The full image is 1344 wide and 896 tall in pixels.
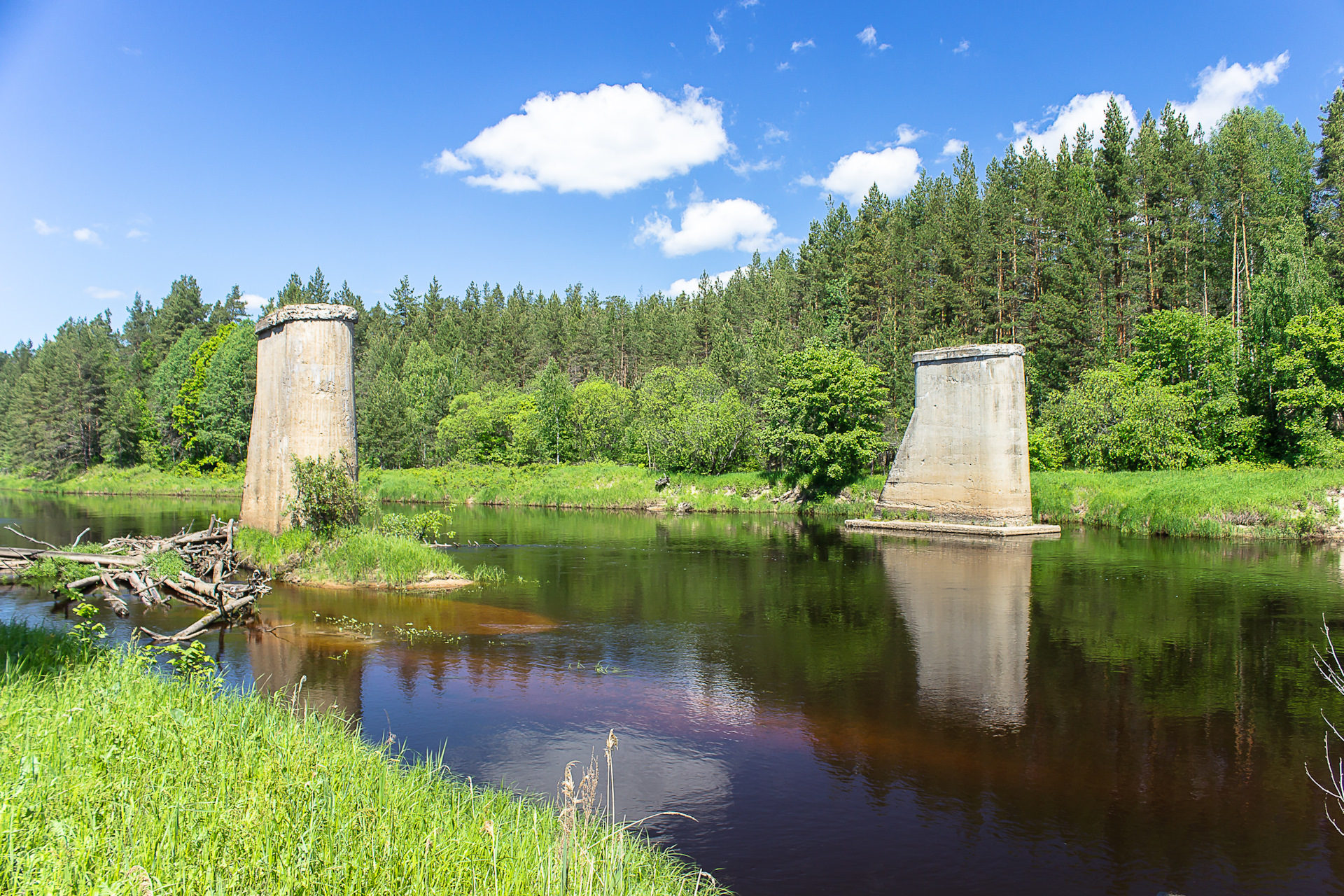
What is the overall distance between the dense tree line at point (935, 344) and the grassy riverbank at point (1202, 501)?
3.01 m

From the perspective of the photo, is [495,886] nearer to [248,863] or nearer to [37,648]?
[248,863]

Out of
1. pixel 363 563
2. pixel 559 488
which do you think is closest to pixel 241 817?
pixel 363 563

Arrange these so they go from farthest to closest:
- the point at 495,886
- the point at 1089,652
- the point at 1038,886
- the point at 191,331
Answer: the point at 191,331 → the point at 1089,652 → the point at 1038,886 → the point at 495,886

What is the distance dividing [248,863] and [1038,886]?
5679mm

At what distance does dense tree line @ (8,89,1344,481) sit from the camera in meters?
35.2

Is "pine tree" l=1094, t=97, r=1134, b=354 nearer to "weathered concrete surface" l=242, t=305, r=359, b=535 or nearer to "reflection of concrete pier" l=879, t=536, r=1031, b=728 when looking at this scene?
"reflection of concrete pier" l=879, t=536, r=1031, b=728

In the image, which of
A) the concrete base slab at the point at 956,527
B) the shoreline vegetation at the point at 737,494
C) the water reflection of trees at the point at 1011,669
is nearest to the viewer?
the water reflection of trees at the point at 1011,669

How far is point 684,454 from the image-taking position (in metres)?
50.5

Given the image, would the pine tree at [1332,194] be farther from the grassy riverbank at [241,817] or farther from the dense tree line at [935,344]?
the grassy riverbank at [241,817]

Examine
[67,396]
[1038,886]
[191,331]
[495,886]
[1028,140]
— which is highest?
[1028,140]

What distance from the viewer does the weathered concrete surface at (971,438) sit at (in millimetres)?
30844

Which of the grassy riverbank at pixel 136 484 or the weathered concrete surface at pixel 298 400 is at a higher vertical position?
the weathered concrete surface at pixel 298 400

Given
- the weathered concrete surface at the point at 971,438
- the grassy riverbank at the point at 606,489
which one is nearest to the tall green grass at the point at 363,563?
the weathered concrete surface at the point at 971,438

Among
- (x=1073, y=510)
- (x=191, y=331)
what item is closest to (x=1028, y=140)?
(x=1073, y=510)
